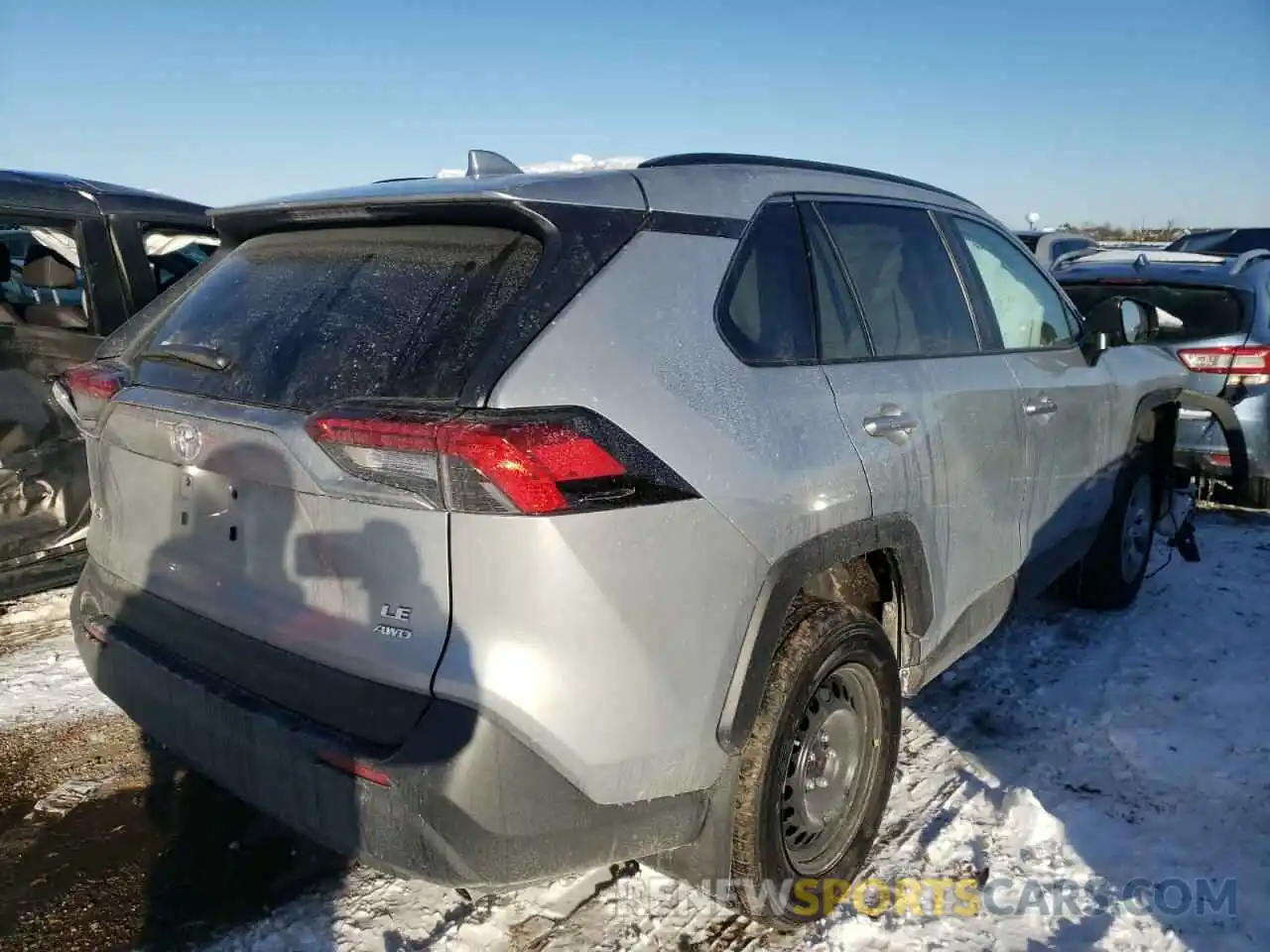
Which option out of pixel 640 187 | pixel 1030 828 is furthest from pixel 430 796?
pixel 1030 828

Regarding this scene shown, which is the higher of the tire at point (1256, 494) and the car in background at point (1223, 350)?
the car in background at point (1223, 350)

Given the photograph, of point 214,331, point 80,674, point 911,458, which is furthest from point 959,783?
point 80,674

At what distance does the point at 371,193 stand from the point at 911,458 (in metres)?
1.61

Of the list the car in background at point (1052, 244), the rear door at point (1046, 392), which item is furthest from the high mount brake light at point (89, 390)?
the car in background at point (1052, 244)

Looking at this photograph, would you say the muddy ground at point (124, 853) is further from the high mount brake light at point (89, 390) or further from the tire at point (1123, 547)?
the tire at point (1123, 547)

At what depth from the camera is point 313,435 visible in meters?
1.95

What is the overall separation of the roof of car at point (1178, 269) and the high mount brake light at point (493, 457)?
569 centimetres

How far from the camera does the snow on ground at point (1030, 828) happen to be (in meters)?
2.53

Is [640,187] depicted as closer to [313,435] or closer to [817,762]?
[313,435]

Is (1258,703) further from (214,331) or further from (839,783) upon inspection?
(214,331)

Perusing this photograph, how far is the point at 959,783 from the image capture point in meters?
3.25

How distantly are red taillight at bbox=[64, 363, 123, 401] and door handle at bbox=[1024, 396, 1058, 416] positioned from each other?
2908 mm

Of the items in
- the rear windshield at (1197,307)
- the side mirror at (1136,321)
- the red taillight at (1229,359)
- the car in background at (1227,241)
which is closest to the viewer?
the side mirror at (1136,321)

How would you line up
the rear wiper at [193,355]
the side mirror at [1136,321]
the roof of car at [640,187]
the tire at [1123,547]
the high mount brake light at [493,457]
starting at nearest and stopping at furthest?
the high mount brake light at [493,457] < the roof of car at [640,187] < the rear wiper at [193,355] < the side mirror at [1136,321] < the tire at [1123,547]
